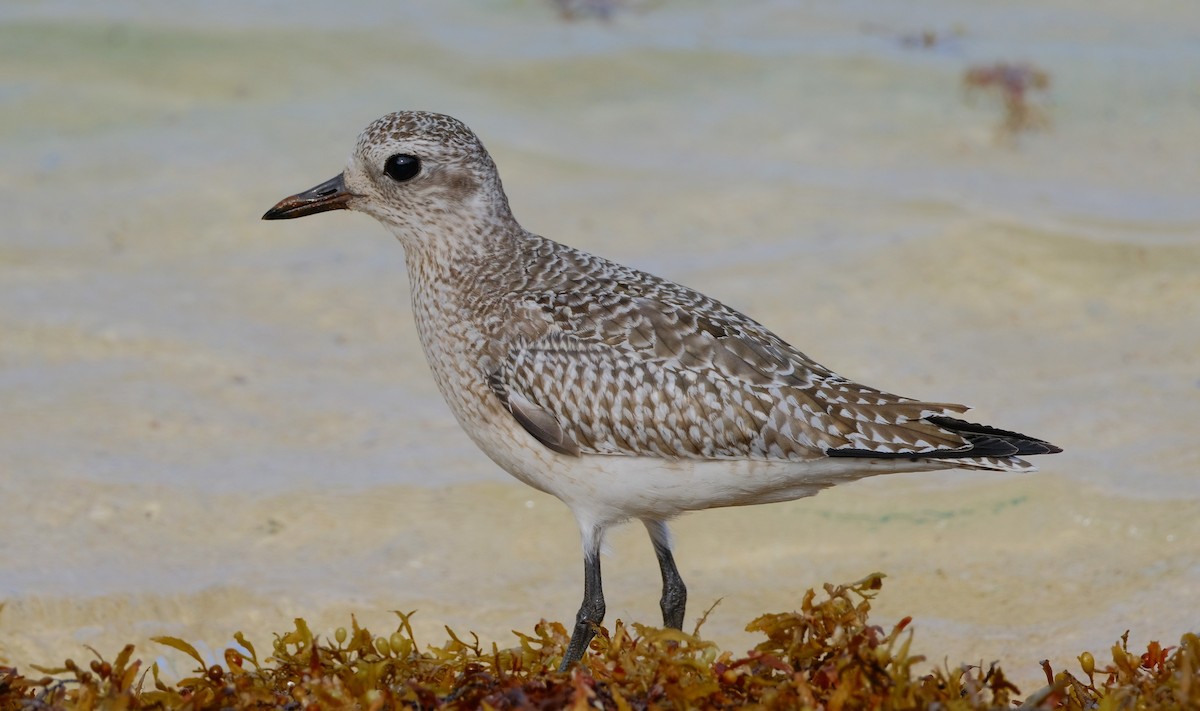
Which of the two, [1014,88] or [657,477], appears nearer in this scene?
[657,477]

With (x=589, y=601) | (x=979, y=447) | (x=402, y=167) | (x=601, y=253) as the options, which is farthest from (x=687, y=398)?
(x=601, y=253)

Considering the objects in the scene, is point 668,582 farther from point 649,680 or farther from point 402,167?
point 402,167

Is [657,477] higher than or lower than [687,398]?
lower

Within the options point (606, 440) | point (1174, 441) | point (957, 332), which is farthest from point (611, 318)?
point (957, 332)

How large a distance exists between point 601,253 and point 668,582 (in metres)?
5.53

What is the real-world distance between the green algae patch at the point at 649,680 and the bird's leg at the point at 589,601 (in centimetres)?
109

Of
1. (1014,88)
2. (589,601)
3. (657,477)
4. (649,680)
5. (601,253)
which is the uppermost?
(1014,88)

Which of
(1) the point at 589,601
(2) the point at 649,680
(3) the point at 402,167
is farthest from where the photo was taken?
(3) the point at 402,167

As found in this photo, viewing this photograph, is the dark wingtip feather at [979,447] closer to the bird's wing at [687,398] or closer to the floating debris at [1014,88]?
the bird's wing at [687,398]

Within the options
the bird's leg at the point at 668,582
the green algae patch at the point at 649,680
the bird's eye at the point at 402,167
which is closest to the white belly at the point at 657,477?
the bird's leg at the point at 668,582

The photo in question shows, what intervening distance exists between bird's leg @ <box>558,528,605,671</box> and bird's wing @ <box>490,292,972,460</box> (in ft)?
1.27

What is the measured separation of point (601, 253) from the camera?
38.5 ft

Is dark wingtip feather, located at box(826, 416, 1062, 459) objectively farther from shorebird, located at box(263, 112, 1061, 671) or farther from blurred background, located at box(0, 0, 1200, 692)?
blurred background, located at box(0, 0, 1200, 692)

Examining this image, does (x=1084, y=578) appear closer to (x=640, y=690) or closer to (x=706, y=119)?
(x=640, y=690)
